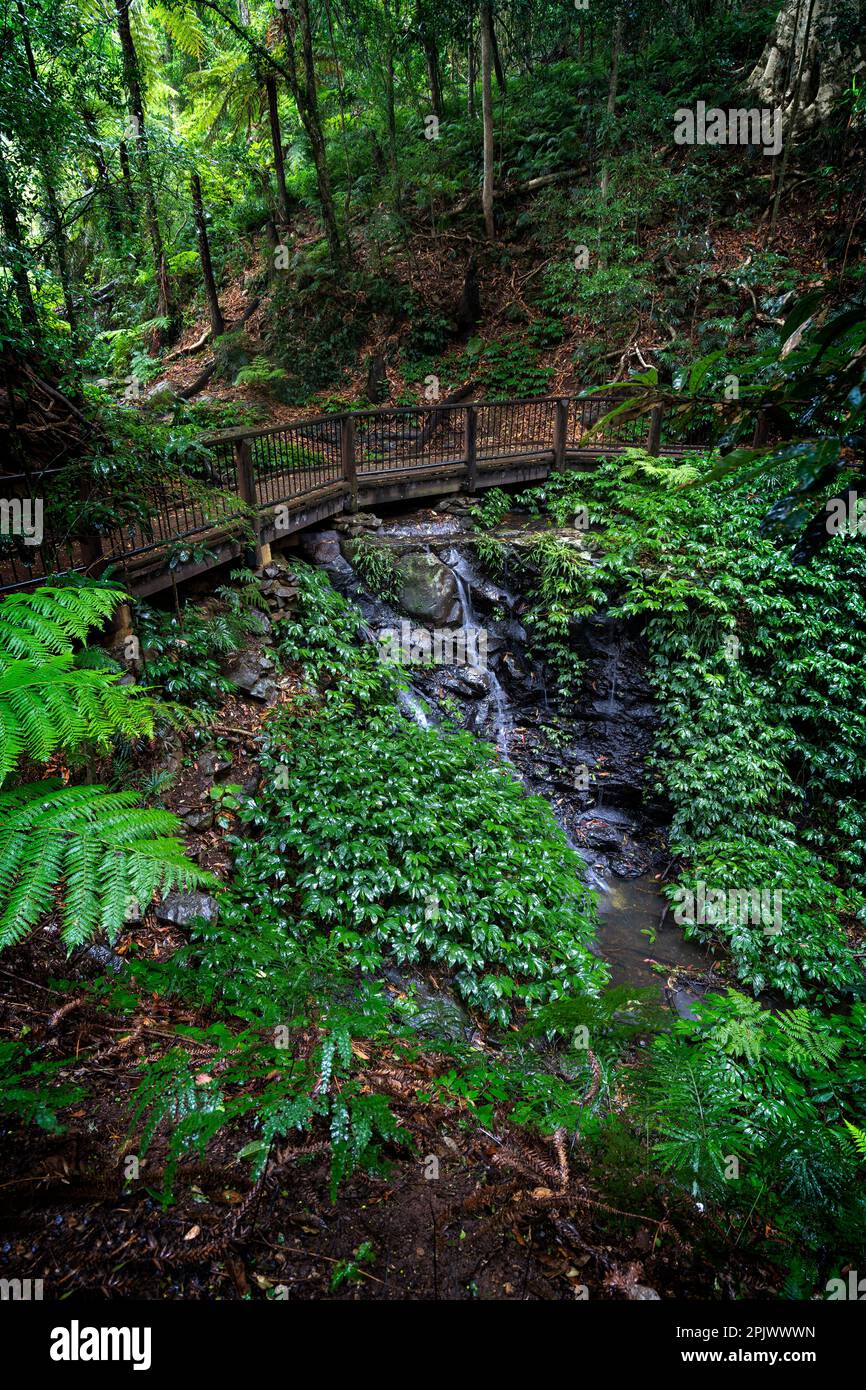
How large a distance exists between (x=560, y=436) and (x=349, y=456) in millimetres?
4305

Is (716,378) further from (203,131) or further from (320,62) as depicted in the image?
(320,62)

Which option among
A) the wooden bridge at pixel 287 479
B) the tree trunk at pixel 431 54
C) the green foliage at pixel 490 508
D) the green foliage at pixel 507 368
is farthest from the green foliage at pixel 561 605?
the tree trunk at pixel 431 54

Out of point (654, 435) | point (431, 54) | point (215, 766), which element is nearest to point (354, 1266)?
point (215, 766)

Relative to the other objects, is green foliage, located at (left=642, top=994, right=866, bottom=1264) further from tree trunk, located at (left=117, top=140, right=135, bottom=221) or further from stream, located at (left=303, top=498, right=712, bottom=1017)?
tree trunk, located at (left=117, top=140, right=135, bottom=221)

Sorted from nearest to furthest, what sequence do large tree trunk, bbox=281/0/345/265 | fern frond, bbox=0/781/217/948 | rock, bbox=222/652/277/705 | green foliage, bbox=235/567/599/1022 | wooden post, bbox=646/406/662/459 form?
fern frond, bbox=0/781/217/948, green foliage, bbox=235/567/599/1022, rock, bbox=222/652/277/705, wooden post, bbox=646/406/662/459, large tree trunk, bbox=281/0/345/265

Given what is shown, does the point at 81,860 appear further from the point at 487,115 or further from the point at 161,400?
the point at 487,115

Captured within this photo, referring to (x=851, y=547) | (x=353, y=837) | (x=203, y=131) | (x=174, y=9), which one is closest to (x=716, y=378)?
(x=353, y=837)

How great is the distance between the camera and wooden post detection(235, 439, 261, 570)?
288 inches

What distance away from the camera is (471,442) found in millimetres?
10562

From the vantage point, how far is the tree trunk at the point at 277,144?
14609 millimetres

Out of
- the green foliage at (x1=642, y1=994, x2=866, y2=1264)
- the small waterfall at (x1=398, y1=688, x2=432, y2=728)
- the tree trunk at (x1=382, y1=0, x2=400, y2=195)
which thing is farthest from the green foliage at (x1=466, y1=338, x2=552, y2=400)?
the green foliage at (x1=642, y1=994, x2=866, y2=1264)

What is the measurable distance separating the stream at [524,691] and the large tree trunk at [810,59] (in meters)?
13.9

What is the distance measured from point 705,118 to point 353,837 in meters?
21.5

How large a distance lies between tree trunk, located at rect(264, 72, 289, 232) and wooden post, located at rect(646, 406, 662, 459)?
1254 cm
